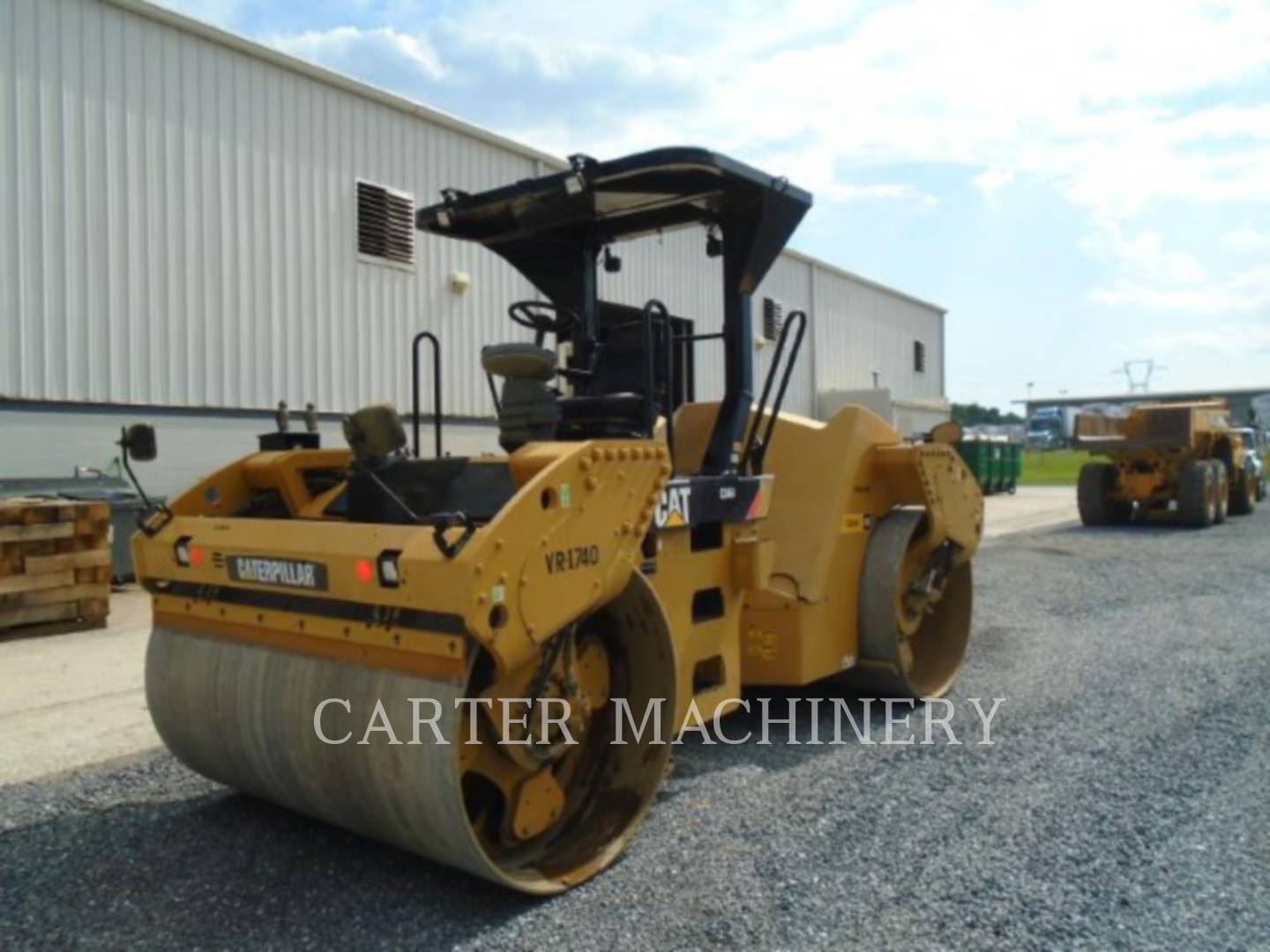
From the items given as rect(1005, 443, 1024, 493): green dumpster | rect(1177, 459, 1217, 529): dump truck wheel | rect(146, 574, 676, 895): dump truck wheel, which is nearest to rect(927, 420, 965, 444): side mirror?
rect(146, 574, 676, 895): dump truck wheel

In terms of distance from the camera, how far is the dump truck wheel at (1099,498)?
16.6 meters

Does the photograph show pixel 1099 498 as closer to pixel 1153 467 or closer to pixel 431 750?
pixel 1153 467

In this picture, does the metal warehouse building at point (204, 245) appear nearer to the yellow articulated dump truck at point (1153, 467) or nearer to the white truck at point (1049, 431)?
the yellow articulated dump truck at point (1153, 467)

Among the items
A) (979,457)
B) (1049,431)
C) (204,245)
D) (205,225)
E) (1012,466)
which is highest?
A: (205,225)

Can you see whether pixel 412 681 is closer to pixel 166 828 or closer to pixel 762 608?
pixel 166 828

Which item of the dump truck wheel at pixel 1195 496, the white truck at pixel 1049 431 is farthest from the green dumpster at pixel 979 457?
the white truck at pixel 1049 431

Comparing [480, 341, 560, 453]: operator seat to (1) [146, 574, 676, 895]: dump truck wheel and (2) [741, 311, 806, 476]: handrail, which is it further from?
(2) [741, 311, 806, 476]: handrail

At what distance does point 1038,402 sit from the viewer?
113 meters

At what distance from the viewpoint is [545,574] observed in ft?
9.86

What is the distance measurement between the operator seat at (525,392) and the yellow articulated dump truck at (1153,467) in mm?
14874

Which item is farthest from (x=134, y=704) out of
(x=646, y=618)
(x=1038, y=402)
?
(x=1038, y=402)

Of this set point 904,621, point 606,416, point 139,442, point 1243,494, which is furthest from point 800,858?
point 1243,494

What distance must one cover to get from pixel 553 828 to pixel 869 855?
1.02 meters

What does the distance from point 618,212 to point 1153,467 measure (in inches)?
575
